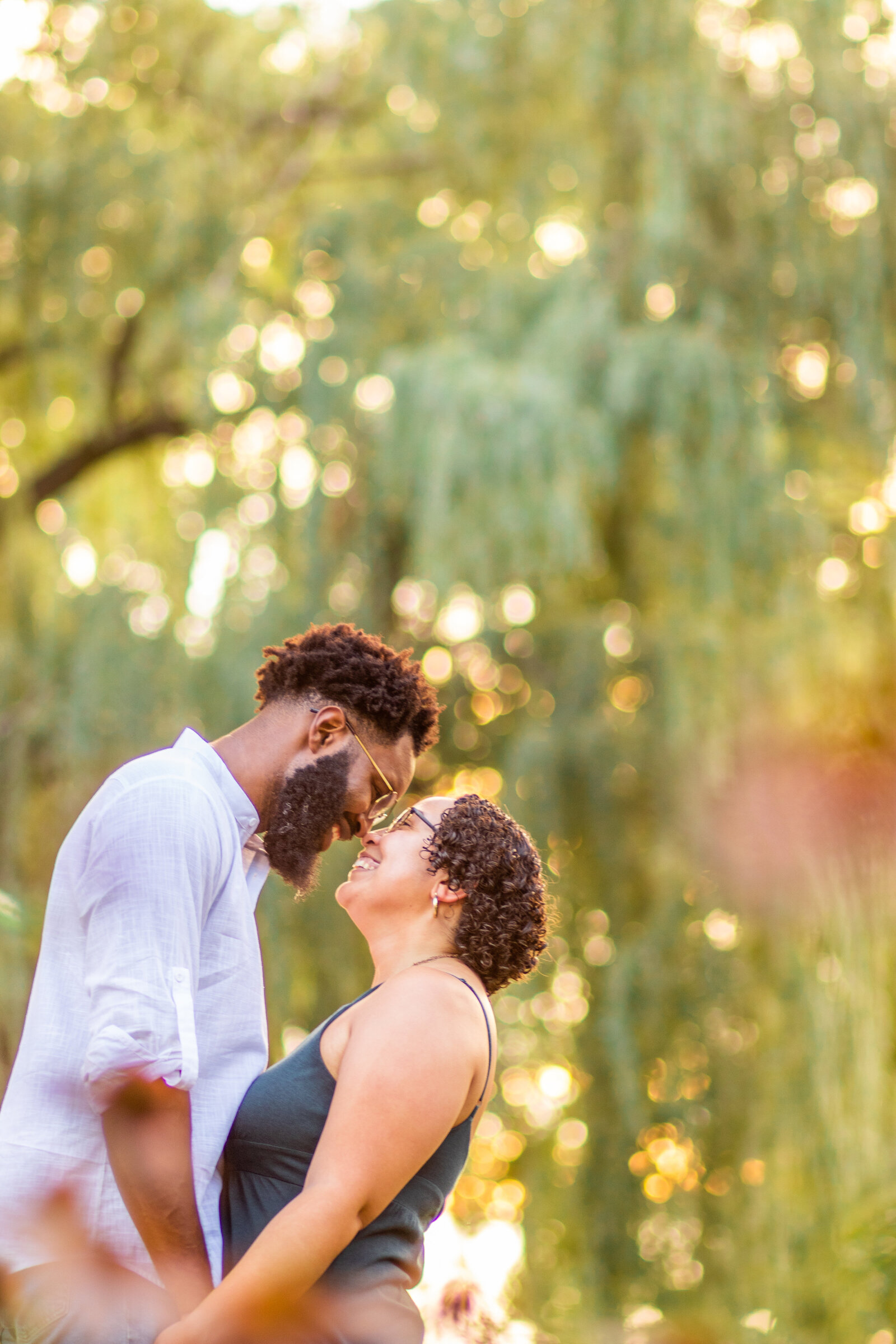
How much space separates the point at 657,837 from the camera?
190 inches

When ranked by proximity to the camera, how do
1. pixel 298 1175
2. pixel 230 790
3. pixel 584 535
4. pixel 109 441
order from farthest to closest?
pixel 109 441, pixel 584 535, pixel 230 790, pixel 298 1175

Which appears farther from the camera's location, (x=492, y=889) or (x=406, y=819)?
(x=406, y=819)

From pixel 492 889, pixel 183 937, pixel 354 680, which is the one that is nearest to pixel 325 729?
pixel 354 680

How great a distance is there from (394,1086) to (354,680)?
0.59 meters

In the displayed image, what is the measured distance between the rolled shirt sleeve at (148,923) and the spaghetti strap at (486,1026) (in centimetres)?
32

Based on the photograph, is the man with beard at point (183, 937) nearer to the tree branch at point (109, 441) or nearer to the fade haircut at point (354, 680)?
the fade haircut at point (354, 680)

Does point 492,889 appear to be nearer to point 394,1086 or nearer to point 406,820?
point 406,820

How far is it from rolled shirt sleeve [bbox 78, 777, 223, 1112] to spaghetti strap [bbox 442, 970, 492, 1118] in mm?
324

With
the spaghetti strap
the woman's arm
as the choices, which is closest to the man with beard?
the woman's arm

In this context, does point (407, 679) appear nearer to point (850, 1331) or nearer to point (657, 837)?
point (850, 1331)

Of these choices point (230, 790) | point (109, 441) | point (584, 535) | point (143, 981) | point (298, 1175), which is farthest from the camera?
point (109, 441)

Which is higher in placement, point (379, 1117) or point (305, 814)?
point (305, 814)

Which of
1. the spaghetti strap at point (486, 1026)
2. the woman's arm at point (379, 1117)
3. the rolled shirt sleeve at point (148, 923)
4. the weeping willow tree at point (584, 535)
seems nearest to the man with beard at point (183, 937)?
the rolled shirt sleeve at point (148, 923)

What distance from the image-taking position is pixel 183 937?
145 cm
